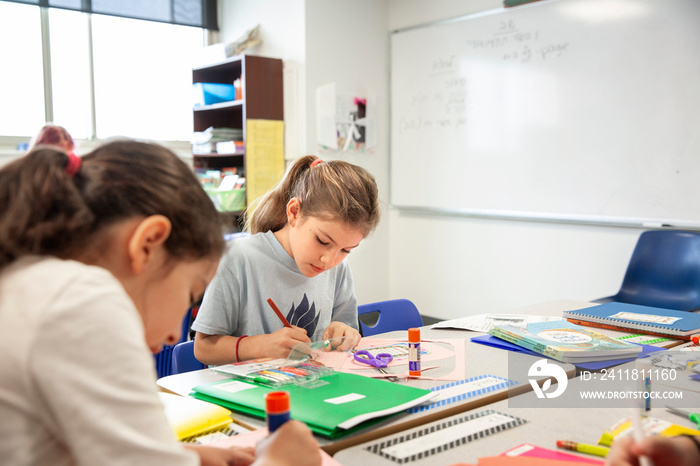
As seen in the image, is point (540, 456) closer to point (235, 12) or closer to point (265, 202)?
point (265, 202)

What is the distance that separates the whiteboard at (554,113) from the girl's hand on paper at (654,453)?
2.54 m

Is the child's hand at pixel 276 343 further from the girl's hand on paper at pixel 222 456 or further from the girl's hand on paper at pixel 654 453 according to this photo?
the girl's hand on paper at pixel 654 453

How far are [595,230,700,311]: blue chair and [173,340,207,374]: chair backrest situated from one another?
5.74 ft

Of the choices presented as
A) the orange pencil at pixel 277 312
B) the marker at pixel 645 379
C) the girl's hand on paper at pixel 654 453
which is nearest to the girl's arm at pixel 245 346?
the orange pencil at pixel 277 312

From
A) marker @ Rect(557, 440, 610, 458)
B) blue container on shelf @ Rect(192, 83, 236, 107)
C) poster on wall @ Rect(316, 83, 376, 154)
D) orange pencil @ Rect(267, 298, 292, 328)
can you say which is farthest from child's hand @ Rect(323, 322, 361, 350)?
blue container on shelf @ Rect(192, 83, 236, 107)

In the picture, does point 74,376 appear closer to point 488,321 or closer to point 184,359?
point 184,359

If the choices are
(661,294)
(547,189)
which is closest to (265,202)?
(661,294)

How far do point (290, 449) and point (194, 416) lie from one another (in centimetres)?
35

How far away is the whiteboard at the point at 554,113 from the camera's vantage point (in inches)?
117

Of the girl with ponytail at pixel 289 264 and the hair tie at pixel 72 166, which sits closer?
the hair tie at pixel 72 166

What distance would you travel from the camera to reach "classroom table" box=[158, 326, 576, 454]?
1.01m

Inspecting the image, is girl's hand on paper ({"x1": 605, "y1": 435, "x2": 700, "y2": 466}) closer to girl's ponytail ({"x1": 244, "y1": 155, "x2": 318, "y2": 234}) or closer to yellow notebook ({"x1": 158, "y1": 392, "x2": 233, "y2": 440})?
yellow notebook ({"x1": 158, "y1": 392, "x2": 233, "y2": 440})

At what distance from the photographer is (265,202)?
5.87 ft

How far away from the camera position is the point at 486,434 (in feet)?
3.27
